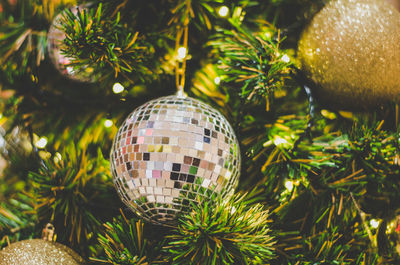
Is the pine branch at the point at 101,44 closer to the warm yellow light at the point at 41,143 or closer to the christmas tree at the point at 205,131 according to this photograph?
the christmas tree at the point at 205,131

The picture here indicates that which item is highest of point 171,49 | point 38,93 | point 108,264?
point 171,49

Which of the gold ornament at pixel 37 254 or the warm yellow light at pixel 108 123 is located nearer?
the gold ornament at pixel 37 254

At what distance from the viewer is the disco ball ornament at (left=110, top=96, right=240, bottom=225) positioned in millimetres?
386

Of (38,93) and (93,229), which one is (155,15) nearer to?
(38,93)

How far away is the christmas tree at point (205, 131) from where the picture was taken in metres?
0.40

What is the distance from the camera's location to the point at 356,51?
434 millimetres

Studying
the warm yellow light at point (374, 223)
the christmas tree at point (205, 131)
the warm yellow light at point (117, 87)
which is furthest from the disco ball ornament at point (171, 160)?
the warm yellow light at point (374, 223)

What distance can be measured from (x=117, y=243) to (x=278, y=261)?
245 mm

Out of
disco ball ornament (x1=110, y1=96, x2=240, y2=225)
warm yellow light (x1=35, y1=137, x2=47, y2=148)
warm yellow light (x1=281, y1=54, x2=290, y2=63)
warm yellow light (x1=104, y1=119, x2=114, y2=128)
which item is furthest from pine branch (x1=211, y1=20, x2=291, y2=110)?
warm yellow light (x1=35, y1=137, x2=47, y2=148)

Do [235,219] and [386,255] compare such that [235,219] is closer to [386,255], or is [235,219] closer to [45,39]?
[386,255]

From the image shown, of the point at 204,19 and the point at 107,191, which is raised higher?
the point at 204,19

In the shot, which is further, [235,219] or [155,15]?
[155,15]

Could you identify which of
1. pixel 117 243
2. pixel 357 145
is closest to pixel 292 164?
pixel 357 145

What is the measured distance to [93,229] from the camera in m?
0.51
